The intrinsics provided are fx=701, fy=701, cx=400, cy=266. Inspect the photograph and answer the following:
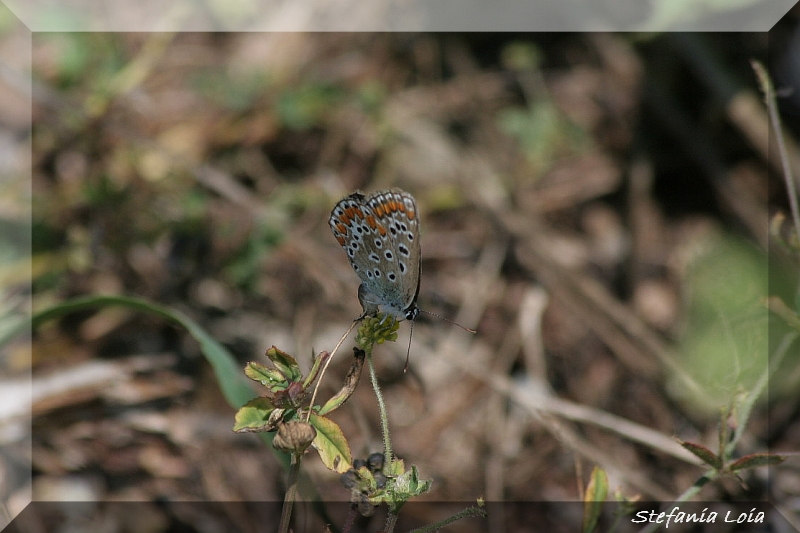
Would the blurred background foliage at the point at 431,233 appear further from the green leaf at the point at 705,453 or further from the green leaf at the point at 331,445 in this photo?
the green leaf at the point at 331,445

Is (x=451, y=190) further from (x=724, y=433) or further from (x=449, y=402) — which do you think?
(x=724, y=433)

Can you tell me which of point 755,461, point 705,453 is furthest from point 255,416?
point 755,461

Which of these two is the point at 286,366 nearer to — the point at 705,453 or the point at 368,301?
the point at 368,301

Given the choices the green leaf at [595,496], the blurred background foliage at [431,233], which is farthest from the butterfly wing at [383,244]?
the blurred background foliage at [431,233]

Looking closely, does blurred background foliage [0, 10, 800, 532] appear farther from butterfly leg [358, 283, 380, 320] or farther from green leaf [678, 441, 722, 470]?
butterfly leg [358, 283, 380, 320]

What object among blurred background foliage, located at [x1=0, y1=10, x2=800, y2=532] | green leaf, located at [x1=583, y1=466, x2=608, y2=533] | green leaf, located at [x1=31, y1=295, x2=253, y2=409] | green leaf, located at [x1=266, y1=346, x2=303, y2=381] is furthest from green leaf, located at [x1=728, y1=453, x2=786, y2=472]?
green leaf, located at [x1=31, y1=295, x2=253, y2=409]

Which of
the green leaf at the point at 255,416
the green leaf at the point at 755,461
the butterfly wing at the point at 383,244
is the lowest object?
the green leaf at the point at 755,461
